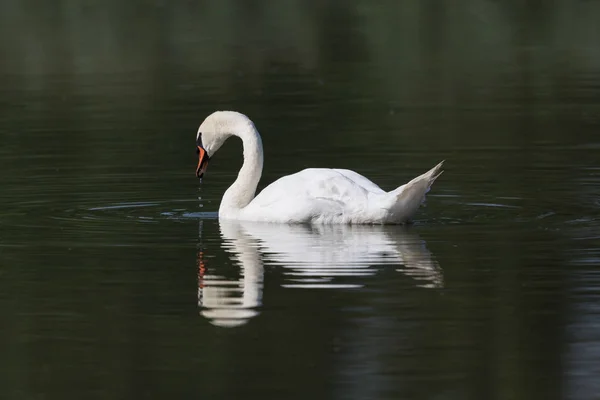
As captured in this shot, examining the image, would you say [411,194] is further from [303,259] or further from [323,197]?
[303,259]

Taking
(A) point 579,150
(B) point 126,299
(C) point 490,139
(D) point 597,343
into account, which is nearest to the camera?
(D) point 597,343

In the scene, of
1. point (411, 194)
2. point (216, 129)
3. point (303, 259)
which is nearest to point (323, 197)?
point (411, 194)

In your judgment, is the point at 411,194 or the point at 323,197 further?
the point at 323,197

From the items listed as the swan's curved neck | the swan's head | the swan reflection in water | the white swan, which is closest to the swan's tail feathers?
the white swan

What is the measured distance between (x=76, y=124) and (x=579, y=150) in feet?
24.5

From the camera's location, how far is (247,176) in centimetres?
1373

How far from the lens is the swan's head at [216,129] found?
1380cm

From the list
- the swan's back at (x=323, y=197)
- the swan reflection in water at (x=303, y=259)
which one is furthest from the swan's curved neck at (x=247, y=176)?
the swan's back at (x=323, y=197)

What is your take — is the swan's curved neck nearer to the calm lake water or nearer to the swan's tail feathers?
the calm lake water

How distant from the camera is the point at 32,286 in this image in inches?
408

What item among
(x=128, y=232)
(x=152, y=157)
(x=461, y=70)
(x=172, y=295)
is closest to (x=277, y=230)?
(x=128, y=232)

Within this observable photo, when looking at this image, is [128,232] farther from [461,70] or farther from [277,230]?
[461,70]

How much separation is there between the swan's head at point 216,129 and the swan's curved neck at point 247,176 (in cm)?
5

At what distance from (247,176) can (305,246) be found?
221cm
